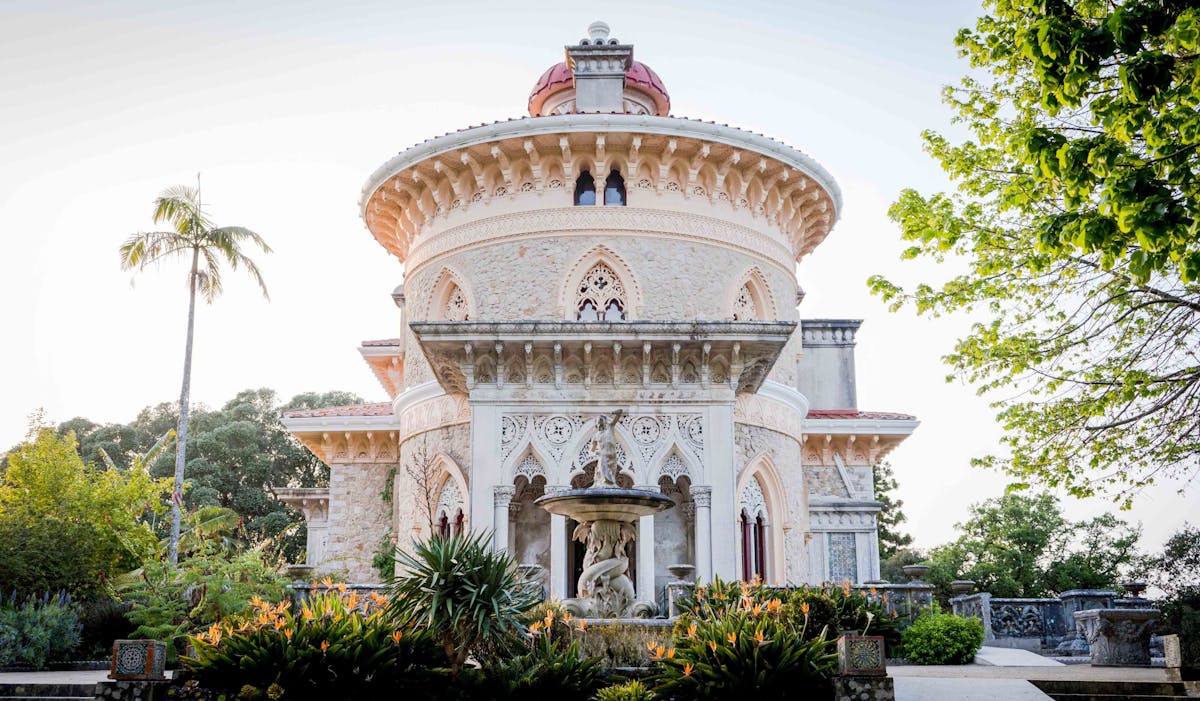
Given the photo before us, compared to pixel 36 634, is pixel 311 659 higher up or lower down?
higher up

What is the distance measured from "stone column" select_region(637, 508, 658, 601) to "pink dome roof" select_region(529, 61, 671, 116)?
11.6m

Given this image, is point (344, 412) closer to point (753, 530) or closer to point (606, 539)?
point (753, 530)

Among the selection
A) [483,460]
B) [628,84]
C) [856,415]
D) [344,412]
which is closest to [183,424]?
[344,412]

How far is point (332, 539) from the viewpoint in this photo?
23.3 metres

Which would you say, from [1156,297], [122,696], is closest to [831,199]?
[1156,297]

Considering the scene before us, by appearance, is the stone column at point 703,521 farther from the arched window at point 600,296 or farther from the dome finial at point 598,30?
the dome finial at point 598,30

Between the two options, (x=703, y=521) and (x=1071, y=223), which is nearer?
(x=1071, y=223)

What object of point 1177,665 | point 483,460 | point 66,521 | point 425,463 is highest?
point 425,463

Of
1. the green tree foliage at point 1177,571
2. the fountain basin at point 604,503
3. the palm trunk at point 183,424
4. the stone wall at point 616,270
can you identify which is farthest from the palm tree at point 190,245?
the green tree foliage at point 1177,571

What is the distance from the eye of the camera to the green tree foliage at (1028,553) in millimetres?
32469

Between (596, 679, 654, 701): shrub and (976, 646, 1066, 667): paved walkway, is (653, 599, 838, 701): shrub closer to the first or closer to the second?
(596, 679, 654, 701): shrub

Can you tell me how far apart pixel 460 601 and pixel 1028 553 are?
2914 centimetres

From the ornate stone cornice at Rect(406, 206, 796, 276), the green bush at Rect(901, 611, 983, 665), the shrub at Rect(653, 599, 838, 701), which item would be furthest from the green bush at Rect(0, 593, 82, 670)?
the green bush at Rect(901, 611, 983, 665)

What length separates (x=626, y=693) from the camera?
9000 millimetres
